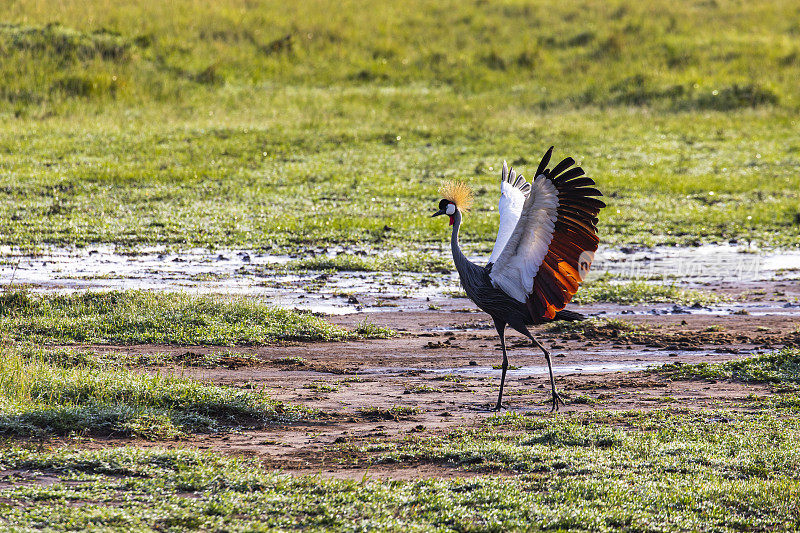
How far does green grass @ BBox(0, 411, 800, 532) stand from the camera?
561 centimetres

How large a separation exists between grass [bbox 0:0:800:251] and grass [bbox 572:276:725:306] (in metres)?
2.86

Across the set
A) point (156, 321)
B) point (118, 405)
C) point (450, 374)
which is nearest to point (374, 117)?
point (156, 321)

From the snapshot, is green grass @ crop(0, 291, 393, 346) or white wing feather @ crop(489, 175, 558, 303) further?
green grass @ crop(0, 291, 393, 346)

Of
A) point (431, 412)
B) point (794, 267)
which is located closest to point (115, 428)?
point (431, 412)

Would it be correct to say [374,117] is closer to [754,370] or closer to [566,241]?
[754,370]

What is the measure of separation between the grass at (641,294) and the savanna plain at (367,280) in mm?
46

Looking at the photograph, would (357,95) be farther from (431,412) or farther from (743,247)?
(431,412)

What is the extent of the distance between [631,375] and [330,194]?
972cm

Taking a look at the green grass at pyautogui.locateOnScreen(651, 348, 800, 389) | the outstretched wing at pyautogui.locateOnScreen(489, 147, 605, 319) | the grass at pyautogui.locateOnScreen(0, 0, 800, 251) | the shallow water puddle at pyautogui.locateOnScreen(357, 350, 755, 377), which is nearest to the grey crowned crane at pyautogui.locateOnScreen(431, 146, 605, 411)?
the outstretched wing at pyautogui.locateOnScreen(489, 147, 605, 319)

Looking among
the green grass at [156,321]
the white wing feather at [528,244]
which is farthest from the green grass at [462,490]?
the green grass at [156,321]

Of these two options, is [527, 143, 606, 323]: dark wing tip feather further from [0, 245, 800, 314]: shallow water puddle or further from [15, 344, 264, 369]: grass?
[0, 245, 800, 314]: shallow water puddle

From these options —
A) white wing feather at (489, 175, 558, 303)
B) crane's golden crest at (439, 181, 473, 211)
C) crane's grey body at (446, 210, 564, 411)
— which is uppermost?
crane's golden crest at (439, 181, 473, 211)

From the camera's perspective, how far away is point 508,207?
8.53 meters

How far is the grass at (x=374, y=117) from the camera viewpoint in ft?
54.3
